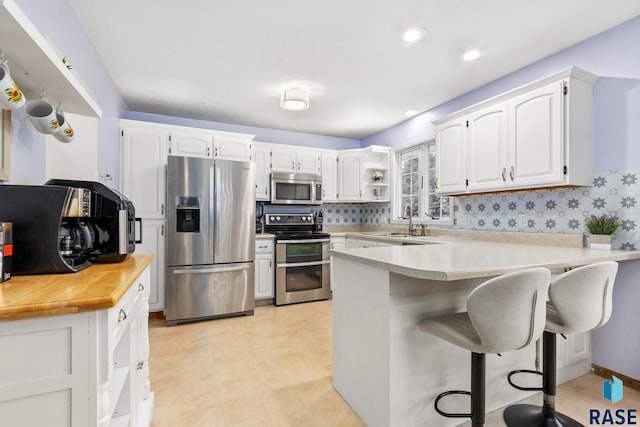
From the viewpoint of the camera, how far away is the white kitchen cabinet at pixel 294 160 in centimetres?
434

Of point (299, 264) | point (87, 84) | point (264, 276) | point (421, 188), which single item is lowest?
point (264, 276)

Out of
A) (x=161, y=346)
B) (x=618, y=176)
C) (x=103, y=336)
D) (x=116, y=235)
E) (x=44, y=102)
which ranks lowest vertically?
(x=161, y=346)

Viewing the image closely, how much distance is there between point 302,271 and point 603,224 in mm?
2967

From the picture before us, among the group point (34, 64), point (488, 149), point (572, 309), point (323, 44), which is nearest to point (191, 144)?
point (323, 44)

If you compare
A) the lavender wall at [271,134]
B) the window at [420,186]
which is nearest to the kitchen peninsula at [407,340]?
the window at [420,186]

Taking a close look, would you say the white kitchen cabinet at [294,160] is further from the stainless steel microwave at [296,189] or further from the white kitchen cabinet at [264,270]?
the white kitchen cabinet at [264,270]

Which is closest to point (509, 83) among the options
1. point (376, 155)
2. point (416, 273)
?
point (376, 155)

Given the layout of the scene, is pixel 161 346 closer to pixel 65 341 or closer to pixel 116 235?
pixel 116 235

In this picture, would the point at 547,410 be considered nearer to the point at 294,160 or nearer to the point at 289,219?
the point at 289,219

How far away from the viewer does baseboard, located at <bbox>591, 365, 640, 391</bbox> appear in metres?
2.07

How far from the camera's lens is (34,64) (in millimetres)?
1201

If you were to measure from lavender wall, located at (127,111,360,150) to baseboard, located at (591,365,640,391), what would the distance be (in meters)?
4.10

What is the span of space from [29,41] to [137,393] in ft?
4.78

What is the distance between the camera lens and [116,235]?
1500mm
